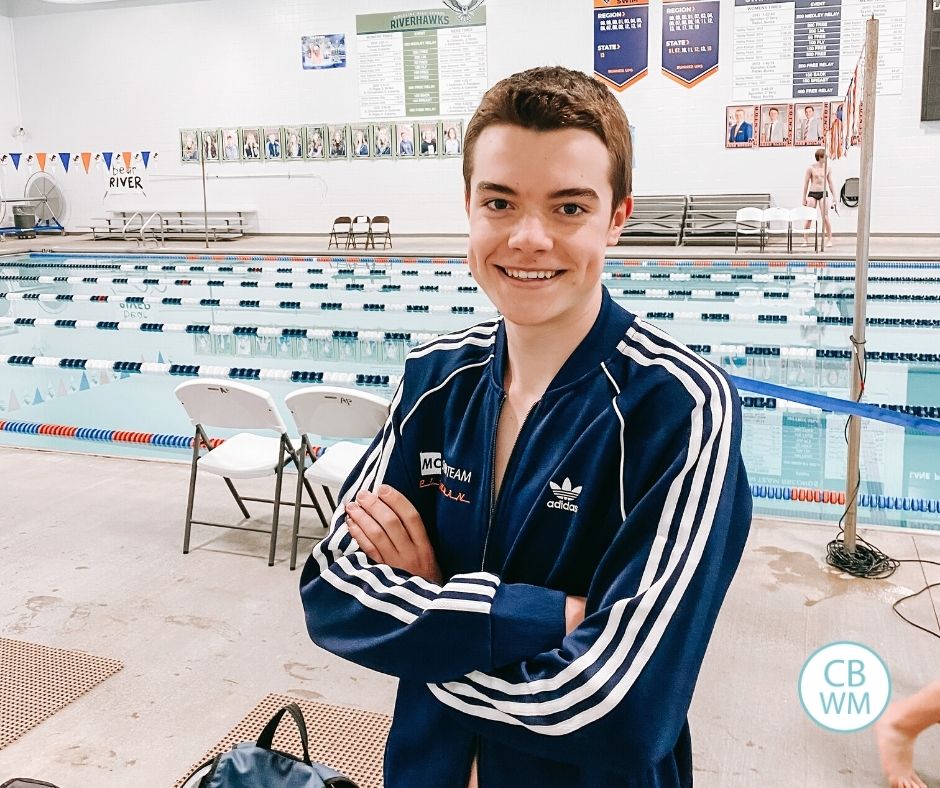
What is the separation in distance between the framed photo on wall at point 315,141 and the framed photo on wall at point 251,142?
0.96 m

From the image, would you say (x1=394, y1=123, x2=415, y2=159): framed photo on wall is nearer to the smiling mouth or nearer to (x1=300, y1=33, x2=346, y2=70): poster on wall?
(x1=300, y1=33, x2=346, y2=70): poster on wall

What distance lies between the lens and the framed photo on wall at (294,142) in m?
17.1

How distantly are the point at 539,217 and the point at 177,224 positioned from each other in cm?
1830

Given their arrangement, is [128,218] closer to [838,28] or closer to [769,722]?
[838,28]

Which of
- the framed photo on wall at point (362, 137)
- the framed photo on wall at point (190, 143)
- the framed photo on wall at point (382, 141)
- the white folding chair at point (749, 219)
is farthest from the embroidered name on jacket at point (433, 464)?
the framed photo on wall at point (190, 143)

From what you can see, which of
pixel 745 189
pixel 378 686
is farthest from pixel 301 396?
pixel 745 189

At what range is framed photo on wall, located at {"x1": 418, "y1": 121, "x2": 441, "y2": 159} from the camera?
1652cm

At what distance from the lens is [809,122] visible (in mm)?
14453

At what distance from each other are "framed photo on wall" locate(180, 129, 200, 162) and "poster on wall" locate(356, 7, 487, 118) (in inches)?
137

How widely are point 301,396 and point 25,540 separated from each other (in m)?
1.45

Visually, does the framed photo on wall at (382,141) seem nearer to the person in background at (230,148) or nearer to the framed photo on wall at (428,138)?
the framed photo on wall at (428,138)

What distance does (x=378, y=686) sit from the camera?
2891mm

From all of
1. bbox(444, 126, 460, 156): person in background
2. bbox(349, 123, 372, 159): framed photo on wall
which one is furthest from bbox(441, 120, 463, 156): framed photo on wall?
bbox(349, 123, 372, 159): framed photo on wall
